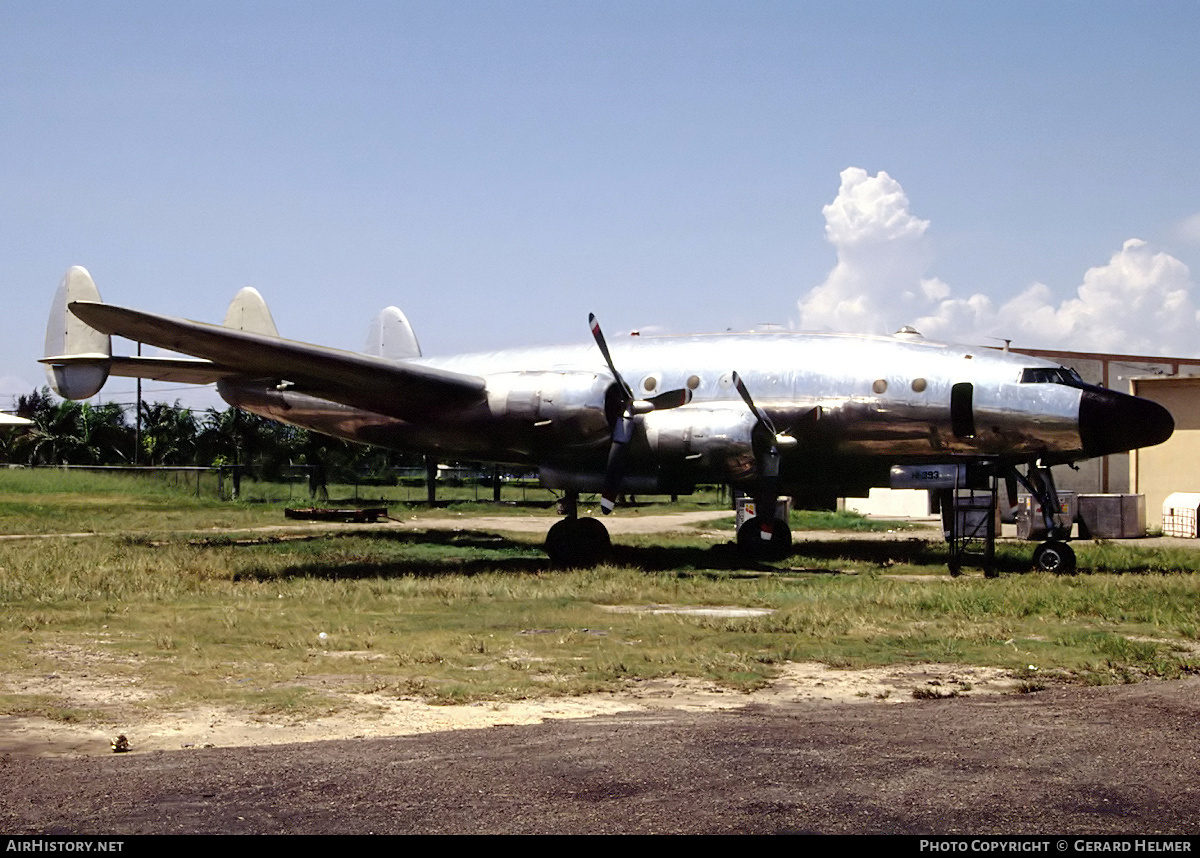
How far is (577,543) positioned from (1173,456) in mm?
23406

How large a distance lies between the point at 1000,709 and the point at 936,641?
3.73m

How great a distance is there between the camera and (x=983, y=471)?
66.9ft

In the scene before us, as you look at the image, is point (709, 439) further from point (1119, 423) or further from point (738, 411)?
point (1119, 423)

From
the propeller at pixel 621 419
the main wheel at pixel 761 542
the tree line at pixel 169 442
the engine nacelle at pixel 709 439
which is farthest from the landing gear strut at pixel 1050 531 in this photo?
the tree line at pixel 169 442

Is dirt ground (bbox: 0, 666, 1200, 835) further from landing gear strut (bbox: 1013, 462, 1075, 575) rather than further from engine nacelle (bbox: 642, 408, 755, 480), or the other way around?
landing gear strut (bbox: 1013, 462, 1075, 575)

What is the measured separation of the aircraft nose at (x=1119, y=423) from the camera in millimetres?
19203

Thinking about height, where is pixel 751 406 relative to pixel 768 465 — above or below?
above

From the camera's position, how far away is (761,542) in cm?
2188

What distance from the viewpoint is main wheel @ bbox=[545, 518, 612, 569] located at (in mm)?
21500

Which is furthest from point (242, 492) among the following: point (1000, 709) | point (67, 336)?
point (1000, 709)

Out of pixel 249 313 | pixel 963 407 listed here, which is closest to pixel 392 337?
pixel 249 313

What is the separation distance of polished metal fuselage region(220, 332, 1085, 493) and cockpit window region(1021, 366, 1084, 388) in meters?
0.14

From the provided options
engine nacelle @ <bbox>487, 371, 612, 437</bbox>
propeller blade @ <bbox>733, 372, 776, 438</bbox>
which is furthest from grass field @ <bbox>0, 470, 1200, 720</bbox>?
engine nacelle @ <bbox>487, 371, 612, 437</bbox>
